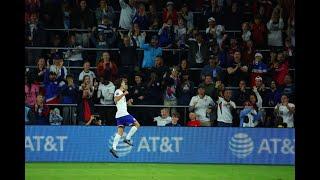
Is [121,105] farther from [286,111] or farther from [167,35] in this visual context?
[286,111]

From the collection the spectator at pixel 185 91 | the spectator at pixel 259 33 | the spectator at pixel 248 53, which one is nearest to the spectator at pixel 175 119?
the spectator at pixel 185 91

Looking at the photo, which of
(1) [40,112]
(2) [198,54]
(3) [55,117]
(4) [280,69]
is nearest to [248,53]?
(4) [280,69]

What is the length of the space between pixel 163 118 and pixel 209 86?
1.14 m

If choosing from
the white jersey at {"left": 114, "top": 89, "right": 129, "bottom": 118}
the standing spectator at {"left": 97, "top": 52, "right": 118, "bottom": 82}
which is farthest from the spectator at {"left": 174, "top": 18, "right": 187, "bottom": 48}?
the white jersey at {"left": 114, "top": 89, "right": 129, "bottom": 118}

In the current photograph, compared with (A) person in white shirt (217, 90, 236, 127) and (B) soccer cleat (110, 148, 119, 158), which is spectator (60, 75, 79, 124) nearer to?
(B) soccer cleat (110, 148, 119, 158)

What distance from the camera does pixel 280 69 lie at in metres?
13.2

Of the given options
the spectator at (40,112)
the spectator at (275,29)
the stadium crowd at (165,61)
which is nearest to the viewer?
the spectator at (40,112)

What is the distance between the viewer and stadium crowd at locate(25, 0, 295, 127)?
40.9 feet

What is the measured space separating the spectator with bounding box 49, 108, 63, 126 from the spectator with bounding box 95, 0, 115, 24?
8.18 ft

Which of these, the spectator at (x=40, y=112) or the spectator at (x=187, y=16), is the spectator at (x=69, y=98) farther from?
the spectator at (x=187, y=16)

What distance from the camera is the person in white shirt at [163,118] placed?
40.7 ft

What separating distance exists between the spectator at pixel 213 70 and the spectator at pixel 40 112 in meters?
3.23
